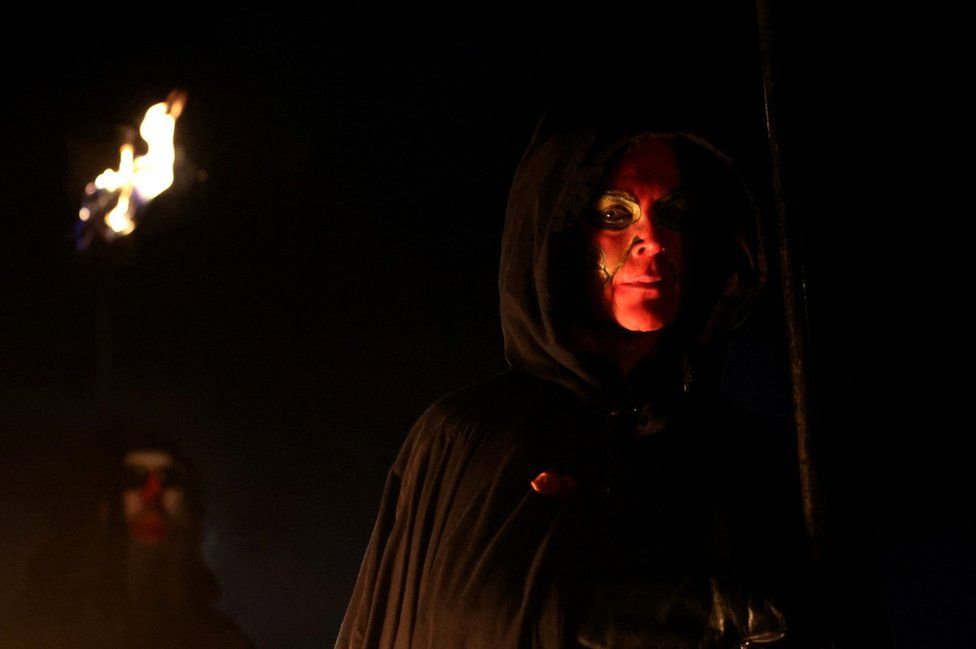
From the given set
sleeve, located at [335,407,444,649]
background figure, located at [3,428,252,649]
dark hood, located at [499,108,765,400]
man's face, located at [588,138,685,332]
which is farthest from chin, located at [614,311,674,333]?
background figure, located at [3,428,252,649]

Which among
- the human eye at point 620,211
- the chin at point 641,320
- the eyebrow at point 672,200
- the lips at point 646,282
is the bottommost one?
the chin at point 641,320

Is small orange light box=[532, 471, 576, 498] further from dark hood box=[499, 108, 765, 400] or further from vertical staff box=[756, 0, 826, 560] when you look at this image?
vertical staff box=[756, 0, 826, 560]

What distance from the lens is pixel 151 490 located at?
2756mm

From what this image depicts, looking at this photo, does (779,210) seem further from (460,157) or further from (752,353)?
(460,157)

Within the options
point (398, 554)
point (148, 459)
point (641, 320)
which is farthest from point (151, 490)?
point (641, 320)

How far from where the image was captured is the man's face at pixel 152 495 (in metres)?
2.64

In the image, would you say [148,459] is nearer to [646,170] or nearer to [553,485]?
[553,485]

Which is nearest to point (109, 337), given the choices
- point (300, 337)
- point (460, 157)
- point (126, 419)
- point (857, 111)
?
point (126, 419)

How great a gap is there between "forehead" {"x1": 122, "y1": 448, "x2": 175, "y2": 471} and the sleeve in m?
0.80

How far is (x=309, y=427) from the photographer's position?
2568 millimetres

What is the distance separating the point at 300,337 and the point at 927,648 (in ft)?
6.01

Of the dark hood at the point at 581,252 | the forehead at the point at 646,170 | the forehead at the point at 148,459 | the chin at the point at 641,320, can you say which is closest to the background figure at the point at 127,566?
the forehead at the point at 148,459

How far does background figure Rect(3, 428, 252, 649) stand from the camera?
2.62 meters

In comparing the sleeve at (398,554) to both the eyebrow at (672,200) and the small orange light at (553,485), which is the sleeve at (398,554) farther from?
the eyebrow at (672,200)
